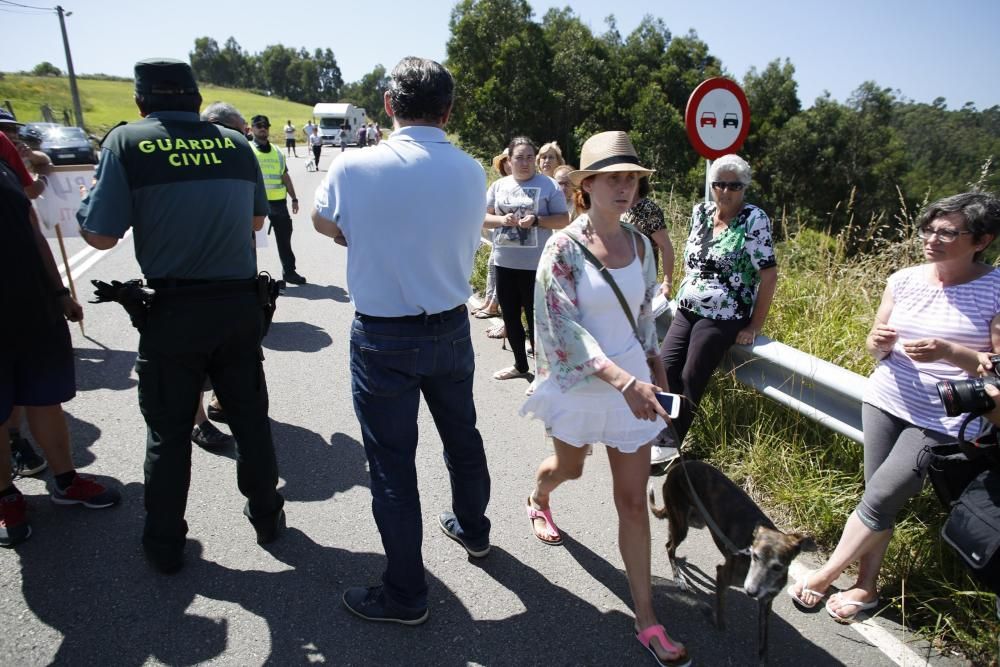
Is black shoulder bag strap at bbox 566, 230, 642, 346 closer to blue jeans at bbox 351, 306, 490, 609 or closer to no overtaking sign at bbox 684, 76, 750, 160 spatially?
blue jeans at bbox 351, 306, 490, 609

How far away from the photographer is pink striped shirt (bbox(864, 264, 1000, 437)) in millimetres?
2492

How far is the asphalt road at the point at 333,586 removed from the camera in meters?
2.43

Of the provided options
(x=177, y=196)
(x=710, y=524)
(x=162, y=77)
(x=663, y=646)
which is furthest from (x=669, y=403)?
(x=162, y=77)

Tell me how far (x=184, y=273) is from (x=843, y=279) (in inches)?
178

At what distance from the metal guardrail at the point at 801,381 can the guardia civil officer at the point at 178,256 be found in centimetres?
192

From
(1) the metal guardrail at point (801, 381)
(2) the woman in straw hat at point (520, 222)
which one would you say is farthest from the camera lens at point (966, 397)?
(2) the woman in straw hat at point (520, 222)

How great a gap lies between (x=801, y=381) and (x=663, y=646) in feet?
5.69

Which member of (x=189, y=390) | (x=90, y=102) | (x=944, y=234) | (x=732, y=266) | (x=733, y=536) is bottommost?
(x=733, y=536)

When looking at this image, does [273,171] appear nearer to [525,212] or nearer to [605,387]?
[525,212]

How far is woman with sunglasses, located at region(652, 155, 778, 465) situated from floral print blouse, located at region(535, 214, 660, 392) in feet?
4.74

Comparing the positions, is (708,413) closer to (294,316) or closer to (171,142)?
(171,142)

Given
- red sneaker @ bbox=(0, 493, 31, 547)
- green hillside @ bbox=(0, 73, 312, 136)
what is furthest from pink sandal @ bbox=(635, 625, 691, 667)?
green hillside @ bbox=(0, 73, 312, 136)

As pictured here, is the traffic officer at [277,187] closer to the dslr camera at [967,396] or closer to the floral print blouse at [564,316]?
the floral print blouse at [564,316]

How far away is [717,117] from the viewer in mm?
4848
